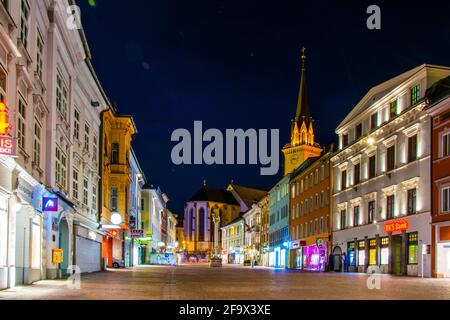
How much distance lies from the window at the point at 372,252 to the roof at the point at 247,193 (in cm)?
12362

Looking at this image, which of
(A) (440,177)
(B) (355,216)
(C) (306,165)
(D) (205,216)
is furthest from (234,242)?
(A) (440,177)

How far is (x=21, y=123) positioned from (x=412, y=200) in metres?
26.9

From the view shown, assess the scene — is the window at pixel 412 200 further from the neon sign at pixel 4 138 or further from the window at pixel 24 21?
the neon sign at pixel 4 138

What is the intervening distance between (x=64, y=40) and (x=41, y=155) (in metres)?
7.18

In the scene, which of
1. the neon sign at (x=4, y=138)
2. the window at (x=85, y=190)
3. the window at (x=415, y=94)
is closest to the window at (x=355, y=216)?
the window at (x=415, y=94)

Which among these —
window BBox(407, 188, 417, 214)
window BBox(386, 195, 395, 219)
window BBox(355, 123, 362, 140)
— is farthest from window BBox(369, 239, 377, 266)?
window BBox(355, 123, 362, 140)

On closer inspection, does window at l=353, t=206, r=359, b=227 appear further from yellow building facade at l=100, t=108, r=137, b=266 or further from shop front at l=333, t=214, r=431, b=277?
yellow building facade at l=100, t=108, r=137, b=266

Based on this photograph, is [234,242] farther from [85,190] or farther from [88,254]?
[88,254]

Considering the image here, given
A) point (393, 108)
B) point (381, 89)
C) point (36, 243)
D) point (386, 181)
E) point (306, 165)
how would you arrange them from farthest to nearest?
point (306, 165) < point (381, 89) < point (386, 181) < point (393, 108) < point (36, 243)

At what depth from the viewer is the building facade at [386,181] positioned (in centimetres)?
3866

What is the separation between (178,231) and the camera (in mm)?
196000

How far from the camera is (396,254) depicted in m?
42.6

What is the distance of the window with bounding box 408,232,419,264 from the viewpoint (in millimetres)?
39156
